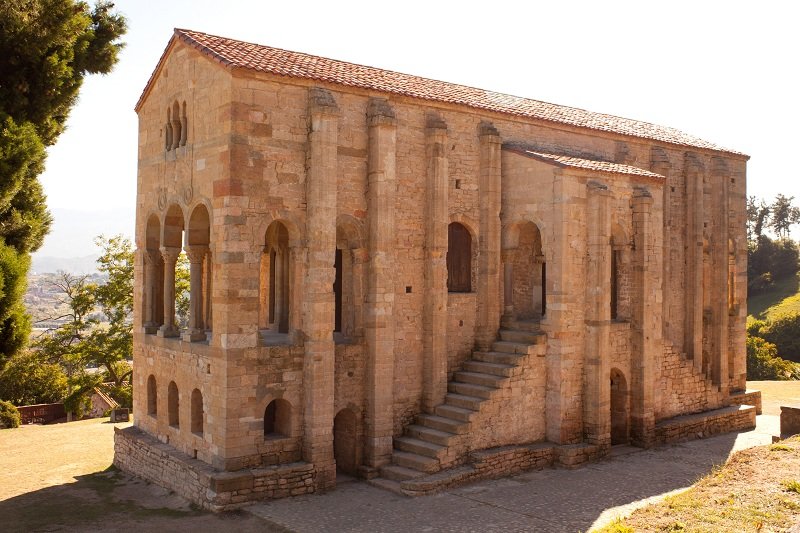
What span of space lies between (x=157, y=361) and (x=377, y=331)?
19.7 feet

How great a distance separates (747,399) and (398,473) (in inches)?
588

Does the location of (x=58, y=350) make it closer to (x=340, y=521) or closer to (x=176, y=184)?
(x=176, y=184)

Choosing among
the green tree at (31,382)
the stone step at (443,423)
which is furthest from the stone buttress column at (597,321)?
the green tree at (31,382)

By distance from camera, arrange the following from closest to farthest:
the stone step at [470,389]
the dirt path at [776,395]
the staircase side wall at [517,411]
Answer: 1. the staircase side wall at [517,411]
2. the stone step at [470,389]
3. the dirt path at [776,395]

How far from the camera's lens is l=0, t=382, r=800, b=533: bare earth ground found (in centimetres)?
1441

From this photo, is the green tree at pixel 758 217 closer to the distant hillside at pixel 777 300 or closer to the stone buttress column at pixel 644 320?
the distant hillside at pixel 777 300

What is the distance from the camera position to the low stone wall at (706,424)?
21.5 m

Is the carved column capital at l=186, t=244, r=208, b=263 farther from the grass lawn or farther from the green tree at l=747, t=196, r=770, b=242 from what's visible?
the green tree at l=747, t=196, r=770, b=242

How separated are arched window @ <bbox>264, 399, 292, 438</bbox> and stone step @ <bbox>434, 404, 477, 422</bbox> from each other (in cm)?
406

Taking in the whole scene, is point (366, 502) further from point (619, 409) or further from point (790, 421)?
point (790, 421)

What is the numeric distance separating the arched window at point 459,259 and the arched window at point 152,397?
849 cm

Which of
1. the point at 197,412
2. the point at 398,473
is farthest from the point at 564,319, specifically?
the point at 197,412

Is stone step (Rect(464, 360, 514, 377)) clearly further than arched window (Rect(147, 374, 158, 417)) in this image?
No

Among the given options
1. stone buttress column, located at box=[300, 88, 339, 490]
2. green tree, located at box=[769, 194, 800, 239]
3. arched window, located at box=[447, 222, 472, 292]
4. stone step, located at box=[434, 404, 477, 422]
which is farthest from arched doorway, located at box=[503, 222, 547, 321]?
green tree, located at box=[769, 194, 800, 239]
